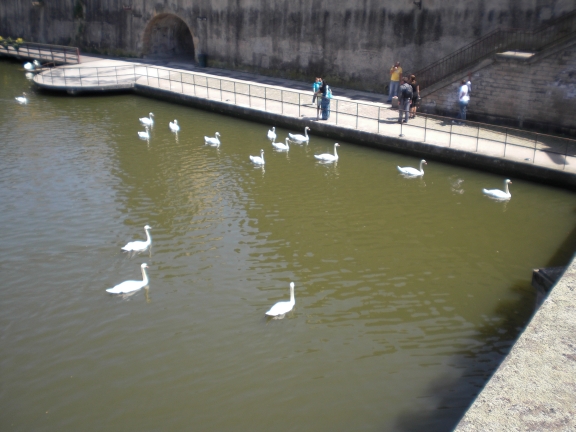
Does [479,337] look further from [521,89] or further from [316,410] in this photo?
[521,89]

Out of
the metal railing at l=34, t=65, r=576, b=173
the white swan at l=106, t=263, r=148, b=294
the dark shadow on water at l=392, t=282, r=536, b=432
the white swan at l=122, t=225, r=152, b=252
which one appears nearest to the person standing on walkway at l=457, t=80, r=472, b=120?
the metal railing at l=34, t=65, r=576, b=173

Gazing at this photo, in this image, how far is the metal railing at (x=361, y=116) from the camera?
54.5 ft

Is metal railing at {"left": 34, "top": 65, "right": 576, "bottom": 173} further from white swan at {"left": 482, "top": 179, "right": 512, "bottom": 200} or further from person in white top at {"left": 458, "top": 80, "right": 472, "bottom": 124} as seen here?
white swan at {"left": 482, "top": 179, "right": 512, "bottom": 200}

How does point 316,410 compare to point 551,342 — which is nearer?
point 551,342

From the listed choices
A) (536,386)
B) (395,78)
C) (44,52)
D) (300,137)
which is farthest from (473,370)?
(44,52)

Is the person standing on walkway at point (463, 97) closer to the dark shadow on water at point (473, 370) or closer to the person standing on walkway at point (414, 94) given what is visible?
the person standing on walkway at point (414, 94)

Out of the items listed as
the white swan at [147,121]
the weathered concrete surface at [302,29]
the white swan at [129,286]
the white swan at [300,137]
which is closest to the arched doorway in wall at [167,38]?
the weathered concrete surface at [302,29]

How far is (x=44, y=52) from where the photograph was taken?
36562 millimetres

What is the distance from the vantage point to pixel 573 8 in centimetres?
1830

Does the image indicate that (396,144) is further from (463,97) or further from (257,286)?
(257,286)

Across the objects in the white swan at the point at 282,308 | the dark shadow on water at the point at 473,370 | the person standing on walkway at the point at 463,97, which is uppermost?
the person standing on walkway at the point at 463,97

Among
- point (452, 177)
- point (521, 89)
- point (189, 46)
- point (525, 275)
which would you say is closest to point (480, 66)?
point (521, 89)

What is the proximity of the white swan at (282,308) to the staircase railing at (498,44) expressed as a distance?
41.8 ft

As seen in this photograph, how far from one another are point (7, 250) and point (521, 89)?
1514 centimetres
